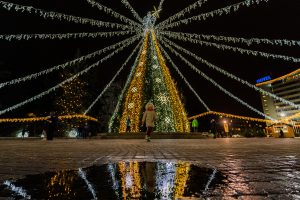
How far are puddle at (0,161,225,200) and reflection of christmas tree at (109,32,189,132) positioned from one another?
13770 mm

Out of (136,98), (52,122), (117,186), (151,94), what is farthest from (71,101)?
(117,186)

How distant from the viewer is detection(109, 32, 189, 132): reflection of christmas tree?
16578 millimetres

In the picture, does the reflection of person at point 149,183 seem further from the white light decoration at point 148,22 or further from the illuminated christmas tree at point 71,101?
the illuminated christmas tree at point 71,101

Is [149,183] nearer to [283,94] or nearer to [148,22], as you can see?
[148,22]

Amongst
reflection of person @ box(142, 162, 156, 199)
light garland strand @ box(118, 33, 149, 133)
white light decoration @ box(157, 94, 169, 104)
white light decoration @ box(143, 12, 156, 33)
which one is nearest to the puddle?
reflection of person @ box(142, 162, 156, 199)

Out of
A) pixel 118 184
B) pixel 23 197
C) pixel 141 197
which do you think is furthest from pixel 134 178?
pixel 23 197

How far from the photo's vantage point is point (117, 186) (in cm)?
207

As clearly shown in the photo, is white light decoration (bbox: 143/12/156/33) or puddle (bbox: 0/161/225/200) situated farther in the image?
white light decoration (bbox: 143/12/156/33)

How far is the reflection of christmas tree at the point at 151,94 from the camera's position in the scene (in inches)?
653

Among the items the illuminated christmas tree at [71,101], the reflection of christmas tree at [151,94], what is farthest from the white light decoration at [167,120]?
the illuminated christmas tree at [71,101]

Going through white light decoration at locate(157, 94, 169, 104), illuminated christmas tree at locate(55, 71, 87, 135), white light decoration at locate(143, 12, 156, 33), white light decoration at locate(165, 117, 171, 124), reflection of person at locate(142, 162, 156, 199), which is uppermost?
white light decoration at locate(143, 12, 156, 33)

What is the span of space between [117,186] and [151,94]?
14716 millimetres

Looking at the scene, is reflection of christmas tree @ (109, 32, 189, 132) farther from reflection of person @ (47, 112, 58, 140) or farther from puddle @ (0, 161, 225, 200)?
puddle @ (0, 161, 225, 200)

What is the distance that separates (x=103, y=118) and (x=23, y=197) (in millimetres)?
37895
